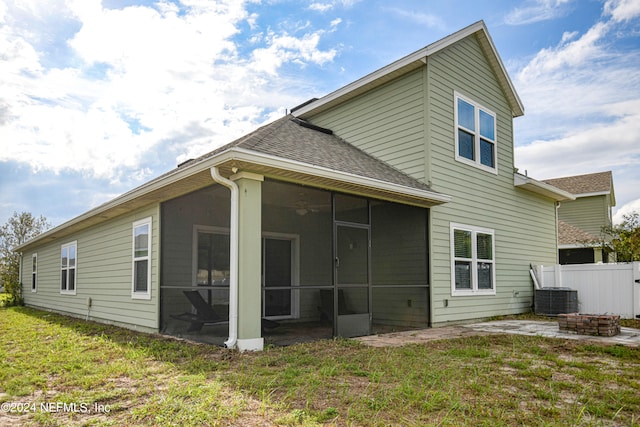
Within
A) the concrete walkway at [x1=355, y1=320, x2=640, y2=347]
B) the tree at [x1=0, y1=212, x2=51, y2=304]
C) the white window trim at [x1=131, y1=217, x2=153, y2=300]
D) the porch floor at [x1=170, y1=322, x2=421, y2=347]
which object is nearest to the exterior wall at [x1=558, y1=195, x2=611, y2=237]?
the concrete walkway at [x1=355, y1=320, x2=640, y2=347]

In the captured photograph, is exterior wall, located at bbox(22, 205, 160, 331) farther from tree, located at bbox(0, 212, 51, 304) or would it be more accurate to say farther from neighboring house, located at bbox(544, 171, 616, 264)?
neighboring house, located at bbox(544, 171, 616, 264)

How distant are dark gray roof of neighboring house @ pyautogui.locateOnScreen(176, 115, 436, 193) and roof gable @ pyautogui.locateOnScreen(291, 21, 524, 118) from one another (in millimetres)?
863

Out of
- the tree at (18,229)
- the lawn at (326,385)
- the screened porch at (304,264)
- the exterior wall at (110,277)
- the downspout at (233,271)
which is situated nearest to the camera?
the lawn at (326,385)

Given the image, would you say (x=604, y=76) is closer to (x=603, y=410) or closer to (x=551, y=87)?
(x=551, y=87)

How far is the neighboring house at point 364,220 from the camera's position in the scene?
24.7ft

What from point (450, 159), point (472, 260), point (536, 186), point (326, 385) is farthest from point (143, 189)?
point (536, 186)

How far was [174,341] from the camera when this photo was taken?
662 cm

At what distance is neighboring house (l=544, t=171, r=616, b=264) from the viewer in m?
17.8

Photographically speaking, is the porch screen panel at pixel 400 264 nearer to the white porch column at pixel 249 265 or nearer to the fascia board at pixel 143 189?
the white porch column at pixel 249 265

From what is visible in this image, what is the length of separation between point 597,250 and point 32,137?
63.7 feet

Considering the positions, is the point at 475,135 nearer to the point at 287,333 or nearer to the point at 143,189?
the point at 287,333

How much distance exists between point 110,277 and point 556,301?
1018 cm

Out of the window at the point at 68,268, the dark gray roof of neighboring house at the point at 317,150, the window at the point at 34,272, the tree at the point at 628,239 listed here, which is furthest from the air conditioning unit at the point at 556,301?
the window at the point at 34,272

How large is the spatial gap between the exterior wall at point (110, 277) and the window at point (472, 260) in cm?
574
